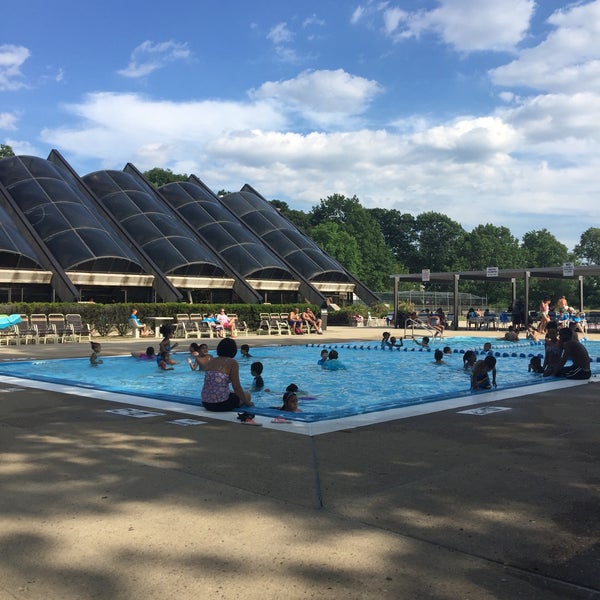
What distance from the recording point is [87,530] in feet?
12.7

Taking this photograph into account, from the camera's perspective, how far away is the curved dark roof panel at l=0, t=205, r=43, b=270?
103ft

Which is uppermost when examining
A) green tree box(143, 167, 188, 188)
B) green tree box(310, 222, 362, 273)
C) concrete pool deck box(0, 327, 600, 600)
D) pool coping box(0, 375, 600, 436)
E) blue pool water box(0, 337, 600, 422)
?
green tree box(143, 167, 188, 188)

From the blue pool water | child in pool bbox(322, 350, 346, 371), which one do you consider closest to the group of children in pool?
child in pool bbox(322, 350, 346, 371)

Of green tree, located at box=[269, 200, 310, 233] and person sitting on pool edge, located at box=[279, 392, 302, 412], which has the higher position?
green tree, located at box=[269, 200, 310, 233]

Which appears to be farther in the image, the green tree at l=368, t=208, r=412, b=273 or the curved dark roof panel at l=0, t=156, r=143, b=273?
the green tree at l=368, t=208, r=412, b=273

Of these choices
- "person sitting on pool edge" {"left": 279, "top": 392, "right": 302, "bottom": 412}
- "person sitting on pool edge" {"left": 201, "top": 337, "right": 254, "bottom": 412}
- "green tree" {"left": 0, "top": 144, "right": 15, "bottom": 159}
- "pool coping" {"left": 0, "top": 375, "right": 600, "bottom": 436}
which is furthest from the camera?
"green tree" {"left": 0, "top": 144, "right": 15, "bottom": 159}

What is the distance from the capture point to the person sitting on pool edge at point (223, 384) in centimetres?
830

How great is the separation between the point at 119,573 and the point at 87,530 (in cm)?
70

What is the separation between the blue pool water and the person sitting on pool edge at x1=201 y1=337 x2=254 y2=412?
0.39 m

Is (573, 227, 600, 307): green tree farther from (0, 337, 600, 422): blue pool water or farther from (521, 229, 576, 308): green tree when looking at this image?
(0, 337, 600, 422): blue pool water

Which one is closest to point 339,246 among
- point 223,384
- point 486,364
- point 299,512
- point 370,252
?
point 370,252

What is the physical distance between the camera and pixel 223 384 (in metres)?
8.38

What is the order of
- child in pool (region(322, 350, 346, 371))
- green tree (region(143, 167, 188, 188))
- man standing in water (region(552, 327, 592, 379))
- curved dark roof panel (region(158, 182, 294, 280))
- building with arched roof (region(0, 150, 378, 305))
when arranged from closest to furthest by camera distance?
man standing in water (region(552, 327, 592, 379))
child in pool (region(322, 350, 346, 371))
building with arched roof (region(0, 150, 378, 305))
curved dark roof panel (region(158, 182, 294, 280))
green tree (region(143, 167, 188, 188))

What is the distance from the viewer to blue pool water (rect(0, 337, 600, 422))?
10906 millimetres
